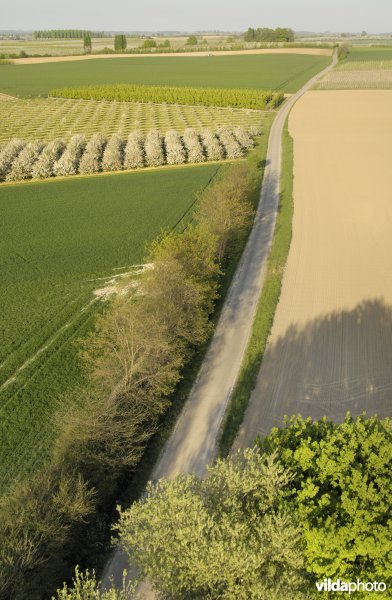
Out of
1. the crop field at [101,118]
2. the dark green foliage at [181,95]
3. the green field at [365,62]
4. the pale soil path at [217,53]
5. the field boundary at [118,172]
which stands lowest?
the field boundary at [118,172]

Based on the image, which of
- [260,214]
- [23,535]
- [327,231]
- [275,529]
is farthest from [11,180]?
[275,529]

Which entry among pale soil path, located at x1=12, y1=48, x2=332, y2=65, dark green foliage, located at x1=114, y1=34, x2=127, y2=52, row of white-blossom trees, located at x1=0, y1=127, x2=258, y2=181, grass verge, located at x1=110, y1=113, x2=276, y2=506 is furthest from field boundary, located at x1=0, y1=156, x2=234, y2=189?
dark green foliage, located at x1=114, y1=34, x2=127, y2=52

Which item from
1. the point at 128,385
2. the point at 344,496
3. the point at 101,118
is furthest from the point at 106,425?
the point at 101,118

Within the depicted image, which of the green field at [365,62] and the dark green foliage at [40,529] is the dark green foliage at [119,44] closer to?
the green field at [365,62]

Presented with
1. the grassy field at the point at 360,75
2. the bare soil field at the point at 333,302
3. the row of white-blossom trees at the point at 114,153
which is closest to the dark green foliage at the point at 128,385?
the bare soil field at the point at 333,302

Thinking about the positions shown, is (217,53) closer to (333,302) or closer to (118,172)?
(118,172)
